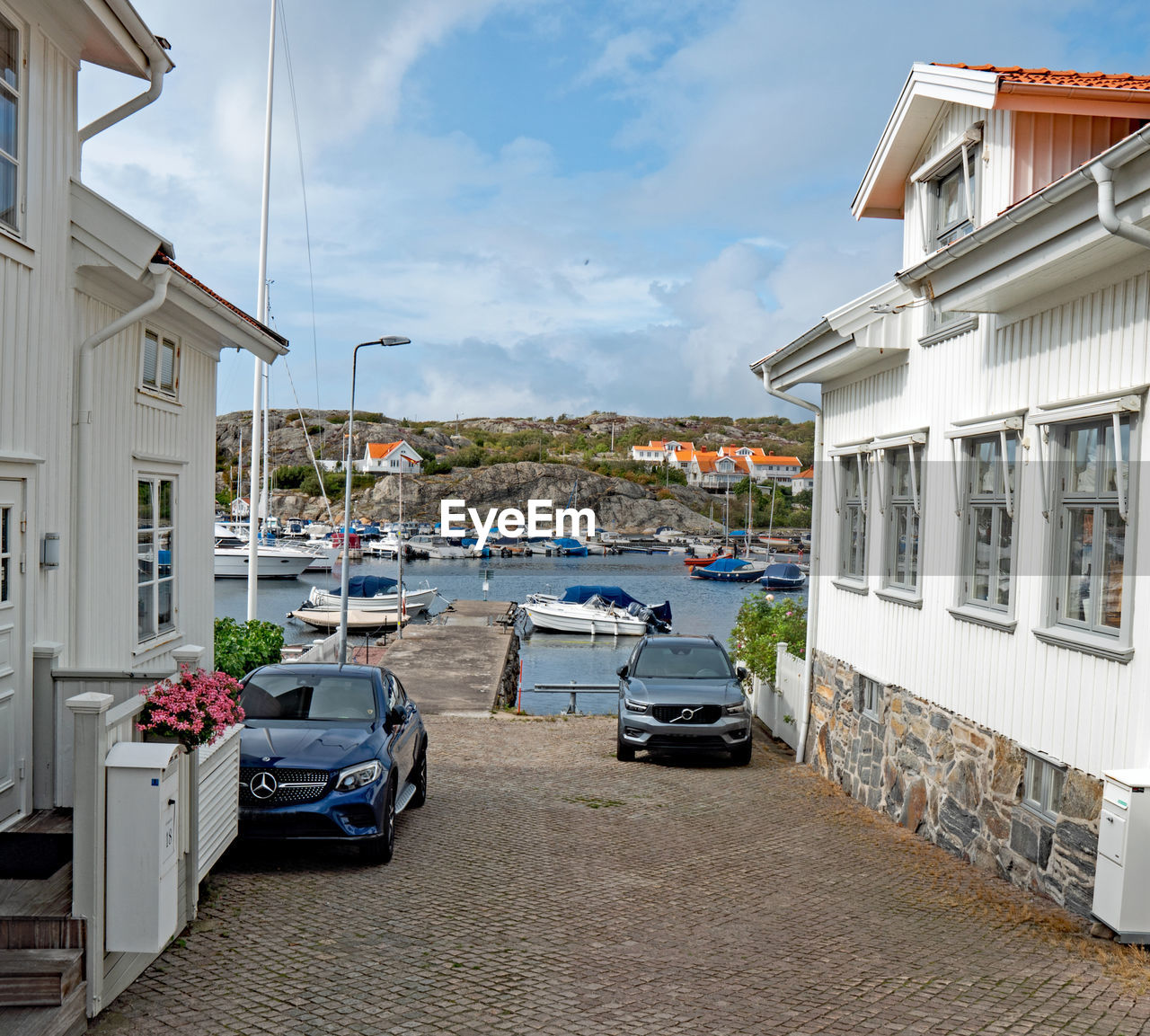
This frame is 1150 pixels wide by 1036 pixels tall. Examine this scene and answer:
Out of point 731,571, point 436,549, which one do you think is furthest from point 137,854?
point 436,549

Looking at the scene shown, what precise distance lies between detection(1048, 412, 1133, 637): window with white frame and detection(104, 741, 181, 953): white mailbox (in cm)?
587

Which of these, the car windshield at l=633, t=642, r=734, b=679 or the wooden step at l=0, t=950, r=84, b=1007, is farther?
the car windshield at l=633, t=642, r=734, b=679

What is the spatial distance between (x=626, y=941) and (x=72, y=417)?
5470mm

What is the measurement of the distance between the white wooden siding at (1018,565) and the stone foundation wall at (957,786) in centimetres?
21

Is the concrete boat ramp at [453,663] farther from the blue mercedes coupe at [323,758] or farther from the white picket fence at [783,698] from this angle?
the blue mercedes coupe at [323,758]

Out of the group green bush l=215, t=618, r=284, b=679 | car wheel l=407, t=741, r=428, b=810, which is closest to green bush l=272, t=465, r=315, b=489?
green bush l=215, t=618, r=284, b=679

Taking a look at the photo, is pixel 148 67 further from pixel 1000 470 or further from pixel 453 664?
pixel 453 664

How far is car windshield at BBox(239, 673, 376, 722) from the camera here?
9195 mm

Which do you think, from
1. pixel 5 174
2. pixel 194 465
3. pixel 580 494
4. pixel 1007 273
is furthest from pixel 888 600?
pixel 580 494

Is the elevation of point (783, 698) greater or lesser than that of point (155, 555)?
lesser

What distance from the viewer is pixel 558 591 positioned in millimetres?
79125

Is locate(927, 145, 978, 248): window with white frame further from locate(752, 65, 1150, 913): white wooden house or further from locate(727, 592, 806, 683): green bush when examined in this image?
locate(727, 592, 806, 683): green bush

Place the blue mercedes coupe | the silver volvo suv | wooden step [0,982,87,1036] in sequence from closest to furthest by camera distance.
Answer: wooden step [0,982,87,1036], the blue mercedes coupe, the silver volvo suv

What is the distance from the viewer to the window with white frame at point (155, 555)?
9445 millimetres
